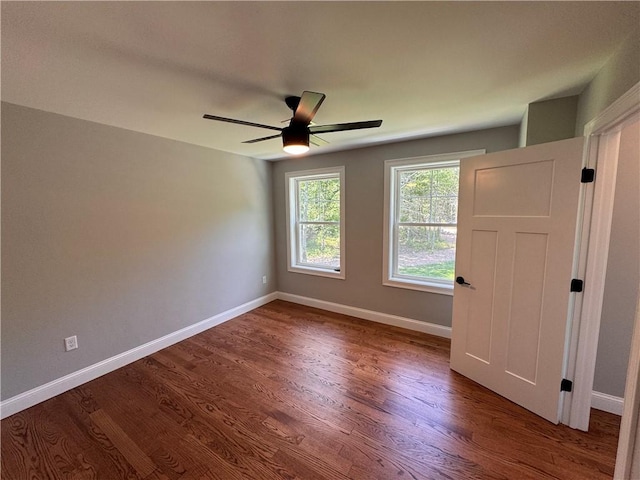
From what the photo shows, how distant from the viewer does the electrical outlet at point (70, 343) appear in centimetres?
226

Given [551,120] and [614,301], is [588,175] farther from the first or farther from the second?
[614,301]

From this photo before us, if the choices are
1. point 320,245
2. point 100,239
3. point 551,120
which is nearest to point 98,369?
point 100,239

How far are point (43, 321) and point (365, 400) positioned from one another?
2696 millimetres

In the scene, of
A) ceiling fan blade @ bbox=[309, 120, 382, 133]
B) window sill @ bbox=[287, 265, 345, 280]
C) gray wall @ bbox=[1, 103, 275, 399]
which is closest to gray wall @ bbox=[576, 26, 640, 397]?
ceiling fan blade @ bbox=[309, 120, 382, 133]

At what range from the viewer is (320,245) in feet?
13.6

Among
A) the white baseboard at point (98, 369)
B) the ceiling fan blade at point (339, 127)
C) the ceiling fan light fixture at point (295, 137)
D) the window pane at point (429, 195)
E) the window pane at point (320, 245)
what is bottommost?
the white baseboard at point (98, 369)

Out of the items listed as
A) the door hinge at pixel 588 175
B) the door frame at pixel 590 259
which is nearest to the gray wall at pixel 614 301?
the door frame at pixel 590 259

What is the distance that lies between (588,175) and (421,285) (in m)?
1.87

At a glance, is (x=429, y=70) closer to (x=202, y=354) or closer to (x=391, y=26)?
(x=391, y=26)

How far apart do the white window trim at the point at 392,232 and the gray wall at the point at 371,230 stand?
0.06m

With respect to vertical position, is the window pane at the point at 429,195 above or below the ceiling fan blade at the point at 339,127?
below

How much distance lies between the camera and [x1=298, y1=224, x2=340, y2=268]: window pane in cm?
397

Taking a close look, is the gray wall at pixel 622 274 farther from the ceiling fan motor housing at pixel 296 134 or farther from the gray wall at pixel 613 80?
the ceiling fan motor housing at pixel 296 134

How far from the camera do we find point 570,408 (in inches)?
71.3
